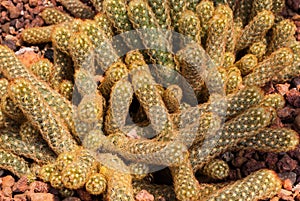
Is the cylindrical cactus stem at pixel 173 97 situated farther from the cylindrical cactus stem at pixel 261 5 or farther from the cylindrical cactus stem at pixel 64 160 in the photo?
the cylindrical cactus stem at pixel 261 5

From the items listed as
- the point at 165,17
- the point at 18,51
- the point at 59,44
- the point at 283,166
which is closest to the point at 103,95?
the point at 59,44

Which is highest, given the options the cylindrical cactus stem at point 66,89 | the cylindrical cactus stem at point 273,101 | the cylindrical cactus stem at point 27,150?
the cylindrical cactus stem at point 273,101

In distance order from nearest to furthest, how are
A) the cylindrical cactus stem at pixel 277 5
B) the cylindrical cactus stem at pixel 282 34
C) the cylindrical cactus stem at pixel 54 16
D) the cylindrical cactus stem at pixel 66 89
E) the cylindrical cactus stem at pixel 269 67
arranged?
the cylindrical cactus stem at pixel 269 67 < the cylindrical cactus stem at pixel 66 89 < the cylindrical cactus stem at pixel 282 34 < the cylindrical cactus stem at pixel 277 5 < the cylindrical cactus stem at pixel 54 16

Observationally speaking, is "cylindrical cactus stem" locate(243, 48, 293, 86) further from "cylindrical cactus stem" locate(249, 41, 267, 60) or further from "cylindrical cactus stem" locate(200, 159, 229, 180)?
"cylindrical cactus stem" locate(200, 159, 229, 180)

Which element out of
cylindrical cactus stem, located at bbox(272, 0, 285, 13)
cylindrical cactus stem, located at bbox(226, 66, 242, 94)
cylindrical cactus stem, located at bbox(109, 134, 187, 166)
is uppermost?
cylindrical cactus stem, located at bbox(272, 0, 285, 13)

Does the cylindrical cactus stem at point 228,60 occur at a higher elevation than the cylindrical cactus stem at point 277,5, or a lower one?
lower

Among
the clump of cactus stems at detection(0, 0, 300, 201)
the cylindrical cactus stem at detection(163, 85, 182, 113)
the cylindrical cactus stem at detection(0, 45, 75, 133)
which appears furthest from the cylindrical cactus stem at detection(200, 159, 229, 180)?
the cylindrical cactus stem at detection(0, 45, 75, 133)

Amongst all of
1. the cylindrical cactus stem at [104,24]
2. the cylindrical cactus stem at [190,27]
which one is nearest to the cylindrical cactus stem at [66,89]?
the cylindrical cactus stem at [104,24]

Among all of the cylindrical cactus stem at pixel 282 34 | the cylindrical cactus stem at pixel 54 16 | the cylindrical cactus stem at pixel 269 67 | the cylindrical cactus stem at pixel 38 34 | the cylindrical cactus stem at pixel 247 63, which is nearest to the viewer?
the cylindrical cactus stem at pixel 269 67
